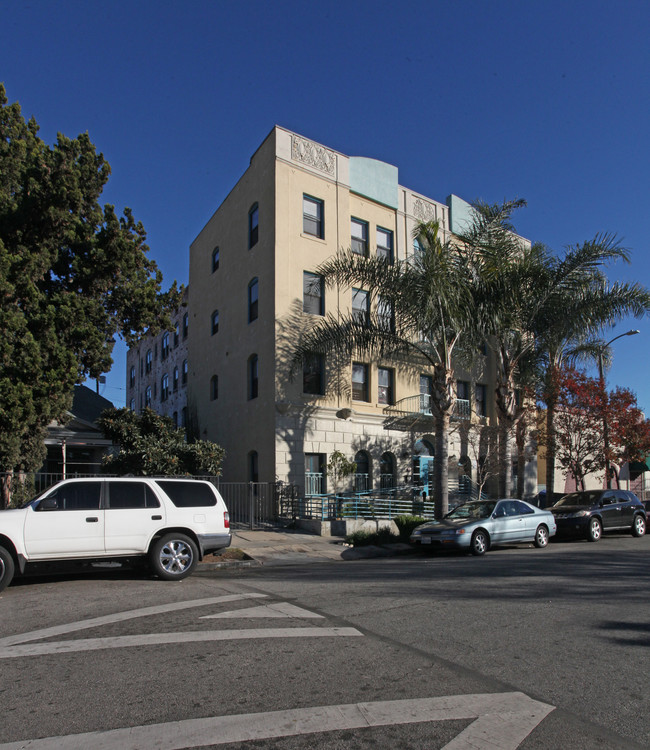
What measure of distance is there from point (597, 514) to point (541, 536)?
120 inches

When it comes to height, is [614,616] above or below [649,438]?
below

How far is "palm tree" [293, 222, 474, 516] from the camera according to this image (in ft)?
58.2

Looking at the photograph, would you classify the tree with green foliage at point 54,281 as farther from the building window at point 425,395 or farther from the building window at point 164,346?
the building window at point 164,346

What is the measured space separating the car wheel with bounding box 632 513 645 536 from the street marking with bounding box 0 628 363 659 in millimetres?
16202

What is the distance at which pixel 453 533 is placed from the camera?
14.1 meters

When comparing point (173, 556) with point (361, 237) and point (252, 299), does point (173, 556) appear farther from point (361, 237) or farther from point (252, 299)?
point (361, 237)

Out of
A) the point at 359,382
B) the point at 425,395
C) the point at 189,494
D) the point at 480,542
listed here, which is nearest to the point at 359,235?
the point at 359,382

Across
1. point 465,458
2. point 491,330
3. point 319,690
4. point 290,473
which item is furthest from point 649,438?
point 319,690

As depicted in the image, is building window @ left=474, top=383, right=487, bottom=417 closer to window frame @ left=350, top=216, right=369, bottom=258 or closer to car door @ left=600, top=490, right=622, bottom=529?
window frame @ left=350, top=216, right=369, bottom=258

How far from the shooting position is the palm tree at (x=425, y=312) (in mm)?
17750

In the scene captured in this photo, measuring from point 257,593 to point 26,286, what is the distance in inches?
378

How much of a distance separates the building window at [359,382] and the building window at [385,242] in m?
5.23

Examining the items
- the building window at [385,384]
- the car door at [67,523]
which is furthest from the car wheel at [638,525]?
the car door at [67,523]

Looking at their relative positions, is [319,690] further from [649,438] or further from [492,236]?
[649,438]
